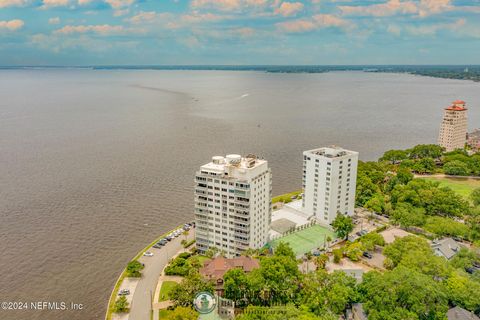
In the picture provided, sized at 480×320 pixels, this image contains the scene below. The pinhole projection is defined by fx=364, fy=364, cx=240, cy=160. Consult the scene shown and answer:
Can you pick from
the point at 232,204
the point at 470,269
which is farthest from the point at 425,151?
the point at 232,204

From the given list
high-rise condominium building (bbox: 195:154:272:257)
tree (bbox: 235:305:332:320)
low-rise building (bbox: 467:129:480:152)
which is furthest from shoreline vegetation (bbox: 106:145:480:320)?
low-rise building (bbox: 467:129:480:152)

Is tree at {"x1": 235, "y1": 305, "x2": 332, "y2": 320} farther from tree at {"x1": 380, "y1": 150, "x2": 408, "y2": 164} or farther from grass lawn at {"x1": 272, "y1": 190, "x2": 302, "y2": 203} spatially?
tree at {"x1": 380, "y1": 150, "x2": 408, "y2": 164}

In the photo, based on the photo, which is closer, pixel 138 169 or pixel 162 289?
pixel 162 289

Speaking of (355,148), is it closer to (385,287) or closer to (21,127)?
(385,287)

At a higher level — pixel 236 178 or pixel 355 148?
pixel 236 178

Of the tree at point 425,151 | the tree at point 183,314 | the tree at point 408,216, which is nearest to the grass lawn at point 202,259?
the tree at point 183,314

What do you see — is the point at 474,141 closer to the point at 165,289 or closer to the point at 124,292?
the point at 165,289

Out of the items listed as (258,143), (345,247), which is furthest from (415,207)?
(258,143)
